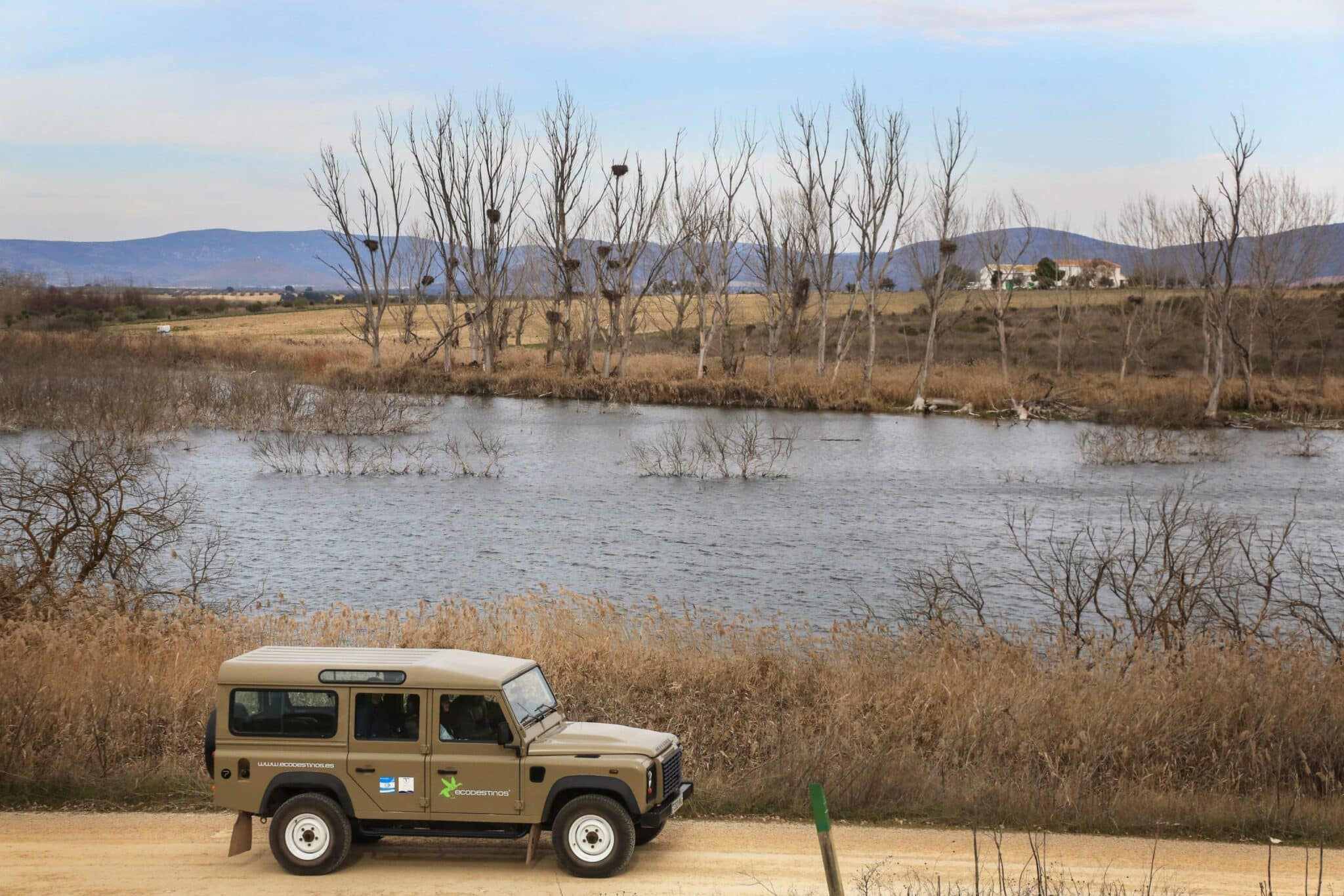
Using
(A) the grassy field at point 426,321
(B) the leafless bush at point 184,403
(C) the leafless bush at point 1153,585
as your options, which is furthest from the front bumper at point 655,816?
(A) the grassy field at point 426,321

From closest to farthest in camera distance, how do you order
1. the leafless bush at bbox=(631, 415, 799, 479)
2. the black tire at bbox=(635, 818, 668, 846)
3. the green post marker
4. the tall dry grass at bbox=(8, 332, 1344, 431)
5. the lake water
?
the green post marker → the black tire at bbox=(635, 818, 668, 846) → the lake water → the leafless bush at bbox=(631, 415, 799, 479) → the tall dry grass at bbox=(8, 332, 1344, 431)

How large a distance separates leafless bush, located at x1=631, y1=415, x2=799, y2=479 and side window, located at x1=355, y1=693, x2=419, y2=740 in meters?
29.8

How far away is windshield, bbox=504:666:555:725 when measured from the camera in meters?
10.5

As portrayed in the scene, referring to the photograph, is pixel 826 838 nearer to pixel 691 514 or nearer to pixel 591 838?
pixel 591 838

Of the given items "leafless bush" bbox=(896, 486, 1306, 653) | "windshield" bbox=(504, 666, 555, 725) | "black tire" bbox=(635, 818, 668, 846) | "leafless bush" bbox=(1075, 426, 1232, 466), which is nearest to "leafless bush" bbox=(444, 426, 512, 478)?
"leafless bush" bbox=(896, 486, 1306, 653)

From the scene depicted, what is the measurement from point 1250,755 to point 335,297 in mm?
168444

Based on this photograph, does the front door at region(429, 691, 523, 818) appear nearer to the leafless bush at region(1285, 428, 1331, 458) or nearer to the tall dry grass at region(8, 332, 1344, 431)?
the tall dry grass at region(8, 332, 1344, 431)

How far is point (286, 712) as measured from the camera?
10500 millimetres

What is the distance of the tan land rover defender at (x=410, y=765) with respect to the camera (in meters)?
10.3

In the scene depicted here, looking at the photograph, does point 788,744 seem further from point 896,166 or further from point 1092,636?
point 896,166

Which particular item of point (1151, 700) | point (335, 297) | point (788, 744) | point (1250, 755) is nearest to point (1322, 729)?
point (1250, 755)

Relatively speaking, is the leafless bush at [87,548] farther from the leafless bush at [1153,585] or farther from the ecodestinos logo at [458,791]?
the leafless bush at [1153,585]

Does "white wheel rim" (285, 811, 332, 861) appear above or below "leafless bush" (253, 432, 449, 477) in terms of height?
below

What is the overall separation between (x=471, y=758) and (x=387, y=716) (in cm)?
85
